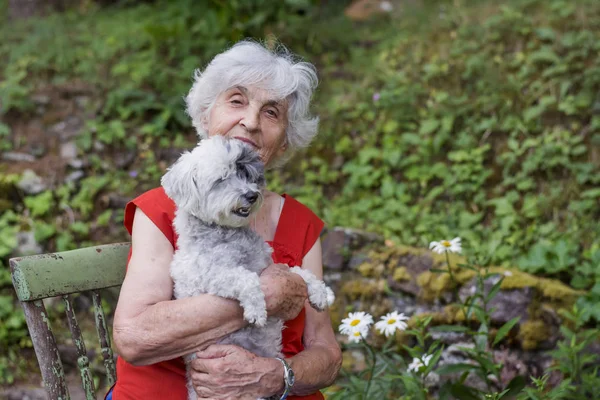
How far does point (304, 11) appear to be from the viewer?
320 inches

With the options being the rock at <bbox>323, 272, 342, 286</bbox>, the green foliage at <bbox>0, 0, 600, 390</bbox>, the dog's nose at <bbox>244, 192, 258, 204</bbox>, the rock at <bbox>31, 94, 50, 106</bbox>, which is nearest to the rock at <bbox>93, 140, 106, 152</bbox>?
the green foliage at <bbox>0, 0, 600, 390</bbox>

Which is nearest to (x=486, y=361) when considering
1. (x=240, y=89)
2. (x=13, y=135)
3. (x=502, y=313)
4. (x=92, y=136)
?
(x=502, y=313)

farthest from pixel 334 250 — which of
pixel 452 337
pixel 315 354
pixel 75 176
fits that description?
pixel 75 176

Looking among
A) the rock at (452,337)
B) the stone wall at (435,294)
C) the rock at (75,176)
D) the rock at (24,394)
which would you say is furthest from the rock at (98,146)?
the rock at (452,337)

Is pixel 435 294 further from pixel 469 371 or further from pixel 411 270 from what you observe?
pixel 469 371

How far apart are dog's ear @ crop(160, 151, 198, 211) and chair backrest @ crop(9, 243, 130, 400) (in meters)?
0.55

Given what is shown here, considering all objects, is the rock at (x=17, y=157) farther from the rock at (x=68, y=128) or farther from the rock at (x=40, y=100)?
the rock at (x=40, y=100)

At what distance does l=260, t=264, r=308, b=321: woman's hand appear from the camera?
2.46 metres

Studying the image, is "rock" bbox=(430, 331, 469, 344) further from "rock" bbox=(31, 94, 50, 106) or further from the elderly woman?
"rock" bbox=(31, 94, 50, 106)

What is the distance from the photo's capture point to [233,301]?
241 cm

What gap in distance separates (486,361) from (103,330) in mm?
1712

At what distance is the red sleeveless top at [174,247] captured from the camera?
99.3 inches

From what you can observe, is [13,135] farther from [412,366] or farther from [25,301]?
[412,366]

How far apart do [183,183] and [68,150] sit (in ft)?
14.6
